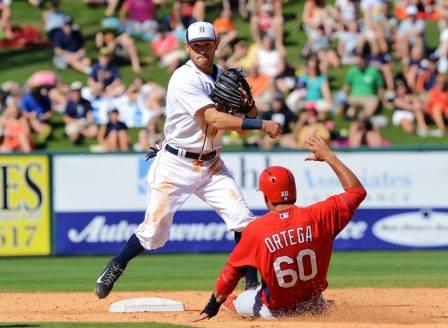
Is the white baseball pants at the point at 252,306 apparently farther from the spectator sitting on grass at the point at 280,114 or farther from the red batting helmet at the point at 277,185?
the spectator sitting on grass at the point at 280,114

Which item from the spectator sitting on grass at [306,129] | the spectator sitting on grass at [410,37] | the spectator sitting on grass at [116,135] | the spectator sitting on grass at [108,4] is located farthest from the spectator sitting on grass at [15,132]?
the spectator sitting on grass at [410,37]

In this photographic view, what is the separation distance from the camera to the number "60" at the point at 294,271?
24.8 feet

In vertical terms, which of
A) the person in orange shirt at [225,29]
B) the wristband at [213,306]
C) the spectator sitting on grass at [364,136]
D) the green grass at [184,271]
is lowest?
the green grass at [184,271]

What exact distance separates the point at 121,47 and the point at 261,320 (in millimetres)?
14137

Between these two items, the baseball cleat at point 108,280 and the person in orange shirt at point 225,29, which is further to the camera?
the person in orange shirt at point 225,29

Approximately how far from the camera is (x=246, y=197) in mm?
15391

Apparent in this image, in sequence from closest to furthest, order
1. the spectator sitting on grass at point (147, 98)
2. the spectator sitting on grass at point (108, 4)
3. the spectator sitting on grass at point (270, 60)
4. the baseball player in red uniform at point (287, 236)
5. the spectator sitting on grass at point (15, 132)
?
the baseball player in red uniform at point (287, 236)
the spectator sitting on grass at point (15, 132)
the spectator sitting on grass at point (147, 98)
the spectator sitting on grass at point (270, 60)
the spectator sitting on grass at point (108, 4)

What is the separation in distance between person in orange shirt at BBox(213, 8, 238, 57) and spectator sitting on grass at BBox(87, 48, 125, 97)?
84.7 inches

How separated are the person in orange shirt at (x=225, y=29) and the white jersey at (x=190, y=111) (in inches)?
463

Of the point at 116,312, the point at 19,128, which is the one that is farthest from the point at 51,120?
the point at 116,312

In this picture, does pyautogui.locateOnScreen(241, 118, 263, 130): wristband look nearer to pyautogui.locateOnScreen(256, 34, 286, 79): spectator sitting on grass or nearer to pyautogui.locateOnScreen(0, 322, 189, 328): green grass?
pyautogui.locateOnScreen(0, 322, 189, 328): green grass

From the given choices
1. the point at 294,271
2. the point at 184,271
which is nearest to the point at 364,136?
the point at 184,271

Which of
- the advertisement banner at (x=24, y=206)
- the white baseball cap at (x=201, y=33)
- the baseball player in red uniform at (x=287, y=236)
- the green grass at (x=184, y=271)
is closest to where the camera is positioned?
the baseball player in red uniform at (x=287, y=236)

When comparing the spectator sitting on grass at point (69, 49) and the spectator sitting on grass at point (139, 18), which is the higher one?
the spectator sitting on grass at point (139, 18)
